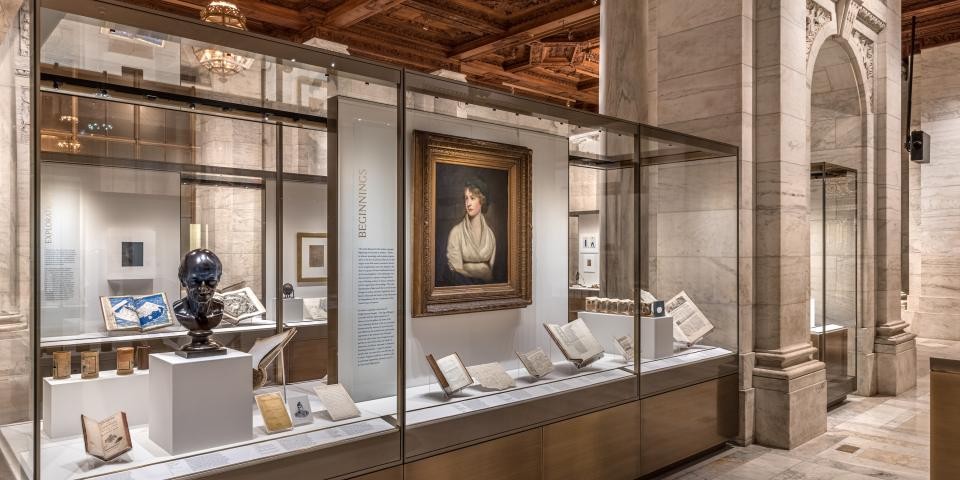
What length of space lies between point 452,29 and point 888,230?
22.9 feet

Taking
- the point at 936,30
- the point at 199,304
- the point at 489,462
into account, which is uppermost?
the point at 936,30

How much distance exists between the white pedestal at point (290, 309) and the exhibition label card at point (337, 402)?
544 mm

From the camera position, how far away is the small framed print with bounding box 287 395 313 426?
9.93 feet

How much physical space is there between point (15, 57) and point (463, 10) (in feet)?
26.3

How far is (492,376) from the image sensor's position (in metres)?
3.88

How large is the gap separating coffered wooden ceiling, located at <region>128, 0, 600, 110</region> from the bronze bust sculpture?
6.63 meters

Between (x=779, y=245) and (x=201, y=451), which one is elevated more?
(x=779, y=245)

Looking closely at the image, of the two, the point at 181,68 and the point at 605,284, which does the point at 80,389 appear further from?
the point at 605,284

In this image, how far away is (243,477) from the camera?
8.70 ft

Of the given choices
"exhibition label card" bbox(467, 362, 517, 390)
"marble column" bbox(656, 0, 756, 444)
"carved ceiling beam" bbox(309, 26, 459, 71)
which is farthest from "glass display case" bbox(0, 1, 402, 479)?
"carved ceiling beam" bbox(309, 26, 459, 71)

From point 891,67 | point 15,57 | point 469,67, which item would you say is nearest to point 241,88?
point 15,57

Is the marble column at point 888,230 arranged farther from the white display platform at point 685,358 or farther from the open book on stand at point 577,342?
the open book on stand at point 577,342

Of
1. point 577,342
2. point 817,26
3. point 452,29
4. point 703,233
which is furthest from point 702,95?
point 452,29

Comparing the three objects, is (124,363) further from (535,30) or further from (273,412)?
(535,30)
